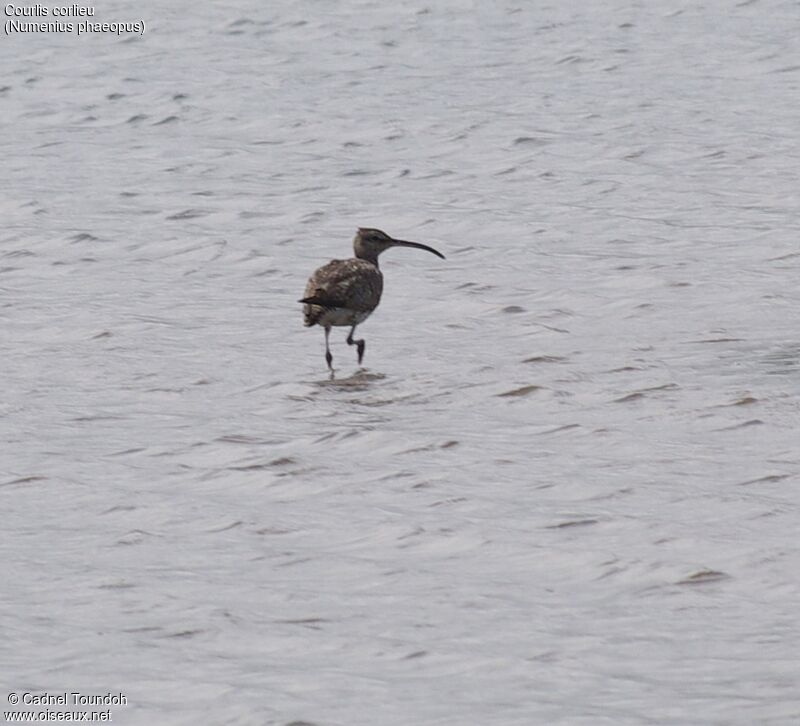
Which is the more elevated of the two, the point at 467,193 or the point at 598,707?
the point at 598,707

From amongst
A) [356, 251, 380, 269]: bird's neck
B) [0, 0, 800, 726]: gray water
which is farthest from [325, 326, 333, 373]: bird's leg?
[356, 251, 380, 269]: bird's neck

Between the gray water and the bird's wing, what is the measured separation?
425 mm

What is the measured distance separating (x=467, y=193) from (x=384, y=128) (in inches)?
163

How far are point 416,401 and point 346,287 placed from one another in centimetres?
178

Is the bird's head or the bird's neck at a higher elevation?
the bird's head

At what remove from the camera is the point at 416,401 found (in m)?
13.9

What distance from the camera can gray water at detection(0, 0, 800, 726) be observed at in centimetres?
890

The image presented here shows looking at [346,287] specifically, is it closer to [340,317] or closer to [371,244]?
[340,317]

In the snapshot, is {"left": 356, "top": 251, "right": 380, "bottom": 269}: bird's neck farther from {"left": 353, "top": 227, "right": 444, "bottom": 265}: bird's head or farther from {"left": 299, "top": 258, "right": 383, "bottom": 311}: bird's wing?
{"left": 299, "top": 258, "right": 383, "bottom": 311}: bird's wing

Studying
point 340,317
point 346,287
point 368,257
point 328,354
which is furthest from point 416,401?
point 368,257

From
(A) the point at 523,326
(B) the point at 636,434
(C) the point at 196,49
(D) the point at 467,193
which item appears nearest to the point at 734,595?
(B) the point at 636,434

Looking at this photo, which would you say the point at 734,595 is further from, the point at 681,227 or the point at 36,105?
the point at 36,105

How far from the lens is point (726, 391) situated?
13.5 metres

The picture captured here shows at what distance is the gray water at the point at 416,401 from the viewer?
890 cm
